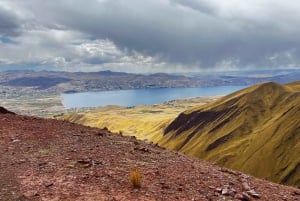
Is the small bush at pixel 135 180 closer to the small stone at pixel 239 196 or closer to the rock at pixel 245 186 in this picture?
the small stone at pixel 239 196

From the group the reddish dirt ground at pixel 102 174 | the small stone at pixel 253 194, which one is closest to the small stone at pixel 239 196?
the reddish dirt ground at pixel 102 174

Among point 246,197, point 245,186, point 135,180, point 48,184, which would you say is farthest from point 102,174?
point 245,186

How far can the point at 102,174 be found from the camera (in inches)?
687

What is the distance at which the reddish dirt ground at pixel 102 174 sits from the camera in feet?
51.4

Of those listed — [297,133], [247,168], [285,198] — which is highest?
[285,198]

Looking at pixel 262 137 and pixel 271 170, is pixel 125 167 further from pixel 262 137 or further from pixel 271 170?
pixel 262 137

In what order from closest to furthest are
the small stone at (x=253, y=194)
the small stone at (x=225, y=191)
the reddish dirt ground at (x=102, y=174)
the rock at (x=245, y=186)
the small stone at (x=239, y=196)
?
the reddish dirt ground at (x=102, y=174) → the small stone at (x=239, y=196) → the small stone at (x=225, y=191) → the small stone at (x=253, y=194) → the rock at (x=245, y=186)

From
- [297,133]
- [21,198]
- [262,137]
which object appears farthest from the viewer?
[262,137]

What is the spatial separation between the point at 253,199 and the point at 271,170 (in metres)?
138

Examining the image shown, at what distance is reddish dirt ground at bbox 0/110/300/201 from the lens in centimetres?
1567

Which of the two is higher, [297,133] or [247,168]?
[297,133]

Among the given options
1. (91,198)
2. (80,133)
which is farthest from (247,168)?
(91,198)

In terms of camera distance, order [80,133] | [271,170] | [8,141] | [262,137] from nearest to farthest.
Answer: [8,141] → [80,133] → [271,170] → [262,137]

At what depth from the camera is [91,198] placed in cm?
1509
